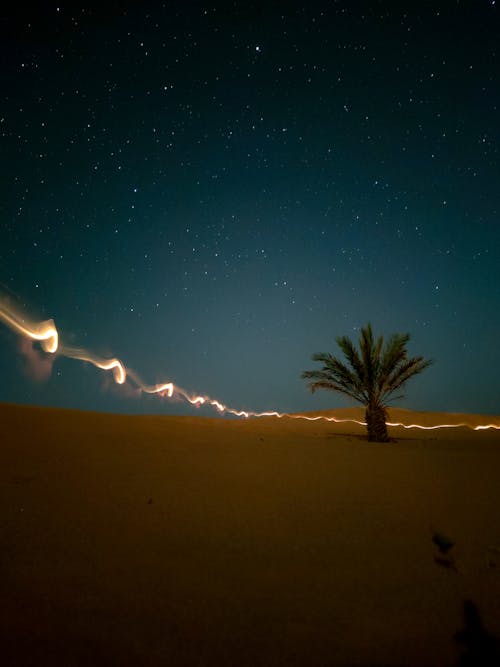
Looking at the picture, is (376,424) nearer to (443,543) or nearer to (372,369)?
(372,369)

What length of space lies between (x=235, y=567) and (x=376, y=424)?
29.0 ft

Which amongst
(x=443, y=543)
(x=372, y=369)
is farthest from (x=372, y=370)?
(x=443, y=543)

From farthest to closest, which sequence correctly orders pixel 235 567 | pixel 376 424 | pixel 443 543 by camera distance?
pixel 376 424 < pixel 443 543 < pixel 235 567

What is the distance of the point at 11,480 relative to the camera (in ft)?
9.37

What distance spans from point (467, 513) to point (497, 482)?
1.45 metres

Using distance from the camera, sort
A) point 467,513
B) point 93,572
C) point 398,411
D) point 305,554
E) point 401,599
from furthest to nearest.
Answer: point 398,411 → point 467,513 → point 305,554 → point 93,572 → point 401,599

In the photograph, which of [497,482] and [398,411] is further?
[398,411]

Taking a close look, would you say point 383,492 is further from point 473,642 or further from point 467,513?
point 473,642

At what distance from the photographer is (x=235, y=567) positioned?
1804 millimetres

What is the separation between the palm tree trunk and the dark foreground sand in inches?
241

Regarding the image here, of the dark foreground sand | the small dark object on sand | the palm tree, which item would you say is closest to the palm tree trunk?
the palm tree

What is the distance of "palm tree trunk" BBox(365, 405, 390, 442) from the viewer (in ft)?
31.2

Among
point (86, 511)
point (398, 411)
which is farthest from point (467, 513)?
point (398, 411)

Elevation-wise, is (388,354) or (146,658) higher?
(388,354)
